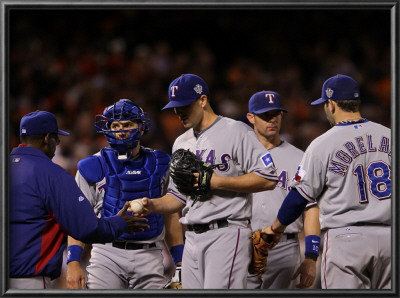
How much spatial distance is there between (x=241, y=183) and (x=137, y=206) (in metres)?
0.74

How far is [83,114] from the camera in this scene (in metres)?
7.41

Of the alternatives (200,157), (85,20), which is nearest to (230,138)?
(200,157)

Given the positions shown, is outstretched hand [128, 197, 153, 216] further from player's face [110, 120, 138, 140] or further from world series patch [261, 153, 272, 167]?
world series patch [261, 153, 272, 167]

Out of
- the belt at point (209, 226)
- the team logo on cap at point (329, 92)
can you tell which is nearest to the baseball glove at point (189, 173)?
the belt at point (209, 226)

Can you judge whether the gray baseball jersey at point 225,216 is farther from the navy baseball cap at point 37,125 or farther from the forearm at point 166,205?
the navy baseball cap at point 37,125

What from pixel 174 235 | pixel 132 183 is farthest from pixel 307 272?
pixel 132 183

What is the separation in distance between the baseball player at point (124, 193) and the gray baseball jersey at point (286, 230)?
2.28ft

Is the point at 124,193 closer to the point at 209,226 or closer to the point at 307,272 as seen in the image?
the point at 209,226

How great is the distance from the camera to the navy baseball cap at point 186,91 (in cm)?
430

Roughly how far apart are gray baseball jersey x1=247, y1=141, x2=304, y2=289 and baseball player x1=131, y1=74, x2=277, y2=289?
2.75ft

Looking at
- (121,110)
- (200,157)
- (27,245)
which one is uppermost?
(121,110)

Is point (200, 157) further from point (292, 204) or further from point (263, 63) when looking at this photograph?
point (263, 63)

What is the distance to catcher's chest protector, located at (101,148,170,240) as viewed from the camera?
4.61 m

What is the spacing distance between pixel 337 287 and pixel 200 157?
119 cm
